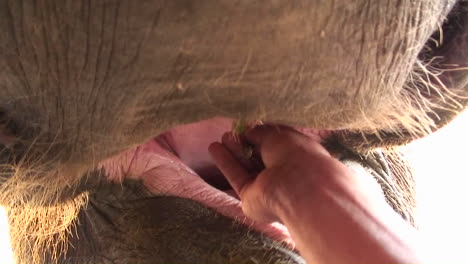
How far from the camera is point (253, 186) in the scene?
0.88 meters

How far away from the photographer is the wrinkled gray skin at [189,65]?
57 cm

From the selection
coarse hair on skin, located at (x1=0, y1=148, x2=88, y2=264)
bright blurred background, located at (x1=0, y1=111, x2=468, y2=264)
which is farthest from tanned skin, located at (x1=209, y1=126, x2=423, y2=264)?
bright blurred background, located at (x1=0, y1=111, x2=468, y2=264)

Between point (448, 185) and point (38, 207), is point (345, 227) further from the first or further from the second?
point (448, 185)

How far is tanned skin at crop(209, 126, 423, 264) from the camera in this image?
69 centimetres

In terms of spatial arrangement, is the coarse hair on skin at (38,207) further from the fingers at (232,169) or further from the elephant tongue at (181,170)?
the fingers at (232,169)

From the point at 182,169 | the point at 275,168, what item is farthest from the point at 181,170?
the point at 275,168

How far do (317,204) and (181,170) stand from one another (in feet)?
0.92

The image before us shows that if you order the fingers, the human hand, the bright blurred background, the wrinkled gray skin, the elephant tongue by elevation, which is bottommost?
the bright blurred background

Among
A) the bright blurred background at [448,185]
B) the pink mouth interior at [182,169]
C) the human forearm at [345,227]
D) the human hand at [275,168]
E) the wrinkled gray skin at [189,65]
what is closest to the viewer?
the wrinkled gray skin at [189,65]

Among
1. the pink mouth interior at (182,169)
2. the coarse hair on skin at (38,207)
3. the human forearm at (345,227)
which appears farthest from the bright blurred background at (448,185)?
the human forearm at (345,227)

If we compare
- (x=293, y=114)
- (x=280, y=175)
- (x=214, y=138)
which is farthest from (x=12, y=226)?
(x=293, y=114)

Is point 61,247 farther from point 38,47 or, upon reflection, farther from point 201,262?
point 38,47

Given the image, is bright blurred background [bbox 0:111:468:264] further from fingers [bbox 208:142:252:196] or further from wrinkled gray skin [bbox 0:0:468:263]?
wrinkled gray skin [bbox 0:0:468:263]

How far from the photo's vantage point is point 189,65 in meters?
0.61
